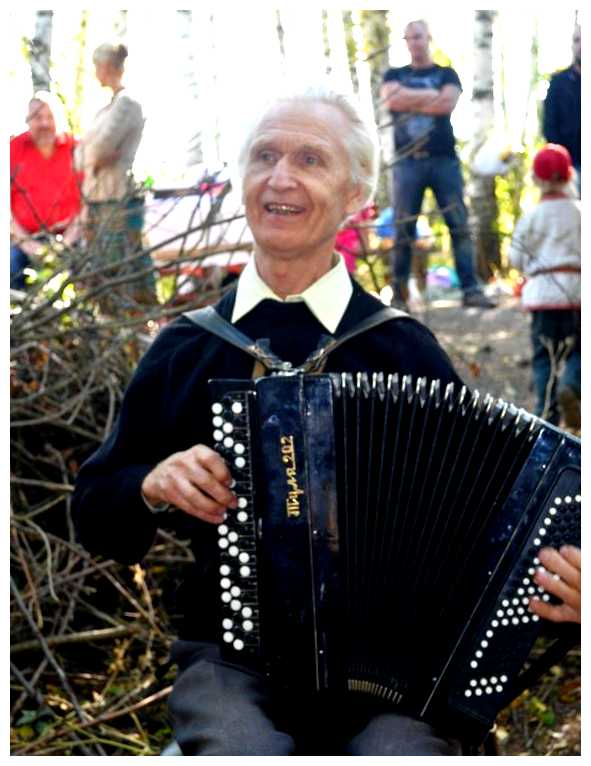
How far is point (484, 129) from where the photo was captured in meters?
12.1

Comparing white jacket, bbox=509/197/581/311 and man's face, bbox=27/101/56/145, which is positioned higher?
man's face, bbox=27/101/56/145

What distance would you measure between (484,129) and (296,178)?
9446mm

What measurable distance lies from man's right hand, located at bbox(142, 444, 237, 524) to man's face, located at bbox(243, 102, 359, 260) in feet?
1.84

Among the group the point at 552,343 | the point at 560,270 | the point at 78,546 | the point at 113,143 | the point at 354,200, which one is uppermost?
the point at 354,200

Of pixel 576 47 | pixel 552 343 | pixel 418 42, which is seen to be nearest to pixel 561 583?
pixel 552 343

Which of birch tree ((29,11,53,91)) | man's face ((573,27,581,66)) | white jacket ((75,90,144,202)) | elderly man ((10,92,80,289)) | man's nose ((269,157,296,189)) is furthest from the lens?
man's face ((573,27,581,66))

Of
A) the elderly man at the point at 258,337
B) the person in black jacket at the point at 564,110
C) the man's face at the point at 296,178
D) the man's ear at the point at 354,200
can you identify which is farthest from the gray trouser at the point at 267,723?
the person in black jacket at the point at 564,110

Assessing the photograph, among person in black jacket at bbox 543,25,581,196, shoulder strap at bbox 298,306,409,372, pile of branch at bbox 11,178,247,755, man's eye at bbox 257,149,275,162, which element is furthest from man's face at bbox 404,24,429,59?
shoulder strap at bbox 298,306,409,372

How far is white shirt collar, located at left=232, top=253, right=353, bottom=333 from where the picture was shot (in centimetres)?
291

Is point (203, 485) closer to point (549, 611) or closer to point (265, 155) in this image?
point (549, 611)

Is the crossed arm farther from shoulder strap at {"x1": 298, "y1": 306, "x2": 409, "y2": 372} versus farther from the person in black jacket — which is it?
shoulder strap at {"x1": 298, "y1": 306, "x2": 409, "y2": 372}

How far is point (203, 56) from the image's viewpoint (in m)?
5.47
